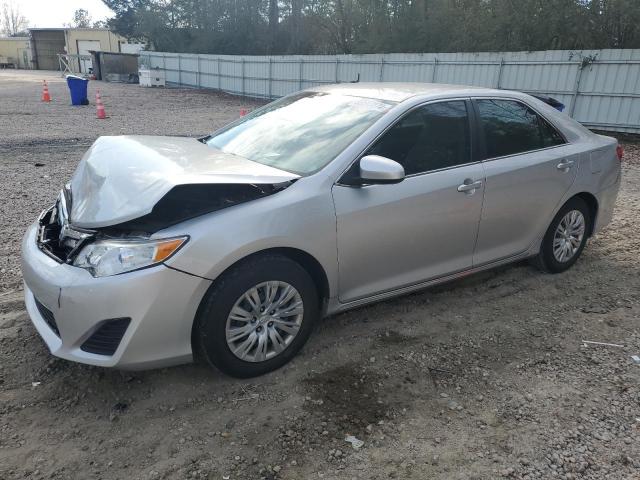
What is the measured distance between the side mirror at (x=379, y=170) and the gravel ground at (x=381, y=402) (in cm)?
117

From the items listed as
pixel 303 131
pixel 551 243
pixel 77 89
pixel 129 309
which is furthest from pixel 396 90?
pixel 77 89

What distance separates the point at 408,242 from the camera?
11.5 ft

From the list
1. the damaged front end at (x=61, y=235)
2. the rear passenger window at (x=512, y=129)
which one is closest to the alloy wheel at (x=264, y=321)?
the damaged front end at (x=61, y=235)

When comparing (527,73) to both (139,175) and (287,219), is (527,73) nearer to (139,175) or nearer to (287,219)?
(287,219)

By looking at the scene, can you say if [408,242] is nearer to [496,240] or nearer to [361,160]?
[361,160]

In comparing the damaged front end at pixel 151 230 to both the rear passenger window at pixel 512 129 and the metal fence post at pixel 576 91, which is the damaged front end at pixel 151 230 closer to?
the rear passenger window at pixel 512 129

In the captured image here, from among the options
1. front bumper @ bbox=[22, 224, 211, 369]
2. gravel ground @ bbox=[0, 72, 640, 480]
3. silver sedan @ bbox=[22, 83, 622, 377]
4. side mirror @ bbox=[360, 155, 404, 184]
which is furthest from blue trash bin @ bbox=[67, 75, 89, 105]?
side mirror @ bbox=[360, 155, 404, 184]

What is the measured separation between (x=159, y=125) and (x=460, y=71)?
10.1 meters

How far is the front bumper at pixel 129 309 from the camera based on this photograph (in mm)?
2562

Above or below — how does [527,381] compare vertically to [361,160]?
below

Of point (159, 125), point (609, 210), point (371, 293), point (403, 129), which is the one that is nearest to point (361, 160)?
point (403, 129)

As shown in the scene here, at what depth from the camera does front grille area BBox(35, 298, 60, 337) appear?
2818 millimetres

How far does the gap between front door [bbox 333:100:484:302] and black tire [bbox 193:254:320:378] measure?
33 centimetres

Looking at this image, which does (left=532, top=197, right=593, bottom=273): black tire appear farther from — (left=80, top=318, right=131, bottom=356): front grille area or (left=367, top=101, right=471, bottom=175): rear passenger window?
(left=80, top=318, right=131, bottom=356): front grille area
